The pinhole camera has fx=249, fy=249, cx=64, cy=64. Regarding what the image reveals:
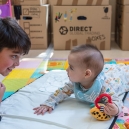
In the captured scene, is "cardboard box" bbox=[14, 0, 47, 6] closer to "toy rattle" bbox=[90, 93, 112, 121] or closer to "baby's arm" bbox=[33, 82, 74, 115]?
"baby's arm" bbox=[33, 82, 74, 115]

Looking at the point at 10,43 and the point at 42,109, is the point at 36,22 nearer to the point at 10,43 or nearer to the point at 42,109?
the point at 42,109

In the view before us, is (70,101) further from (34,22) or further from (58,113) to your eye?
(34,22)

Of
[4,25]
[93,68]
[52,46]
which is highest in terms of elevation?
[4,25]

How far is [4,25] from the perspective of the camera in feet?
2.71

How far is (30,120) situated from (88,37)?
5.29 ft

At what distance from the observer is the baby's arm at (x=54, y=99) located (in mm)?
1098

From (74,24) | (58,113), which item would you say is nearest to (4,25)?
(58,113)

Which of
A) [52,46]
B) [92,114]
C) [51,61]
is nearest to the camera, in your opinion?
[92,114]

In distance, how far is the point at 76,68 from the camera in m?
1.06

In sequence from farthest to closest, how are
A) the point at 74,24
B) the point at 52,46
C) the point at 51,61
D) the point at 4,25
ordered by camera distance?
the point at 52,46, the point at 74,24, the point at 51,61, the point at 4,25

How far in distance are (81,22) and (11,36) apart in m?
1.70

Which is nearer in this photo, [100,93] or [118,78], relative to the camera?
[100,93]

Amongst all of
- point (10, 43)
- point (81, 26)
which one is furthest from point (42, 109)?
point (81, 26)

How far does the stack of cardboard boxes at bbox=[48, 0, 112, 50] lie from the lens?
241 centimetres
